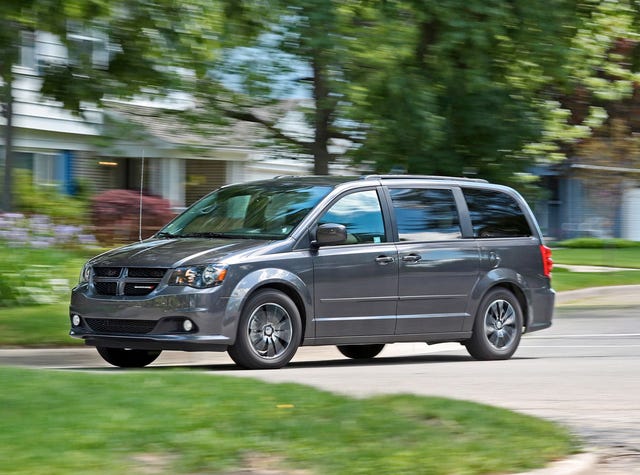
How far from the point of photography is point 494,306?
13695mm

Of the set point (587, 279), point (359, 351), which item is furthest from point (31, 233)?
point (587, 279)

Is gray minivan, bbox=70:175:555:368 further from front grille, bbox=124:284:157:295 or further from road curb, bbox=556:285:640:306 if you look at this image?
road curb, bbox=556:285:640:306

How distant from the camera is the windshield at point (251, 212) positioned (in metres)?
12.2

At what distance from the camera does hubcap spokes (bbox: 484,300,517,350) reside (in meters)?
13.7

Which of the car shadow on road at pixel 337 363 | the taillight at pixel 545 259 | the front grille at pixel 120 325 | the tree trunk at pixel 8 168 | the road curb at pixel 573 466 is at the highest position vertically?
the tree trunk at pixel 8 168

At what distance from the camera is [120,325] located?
38.0 ft

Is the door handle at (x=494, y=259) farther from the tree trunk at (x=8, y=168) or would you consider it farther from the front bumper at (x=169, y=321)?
the tree trunk at (x=8, y=168)

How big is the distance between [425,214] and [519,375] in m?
2.14

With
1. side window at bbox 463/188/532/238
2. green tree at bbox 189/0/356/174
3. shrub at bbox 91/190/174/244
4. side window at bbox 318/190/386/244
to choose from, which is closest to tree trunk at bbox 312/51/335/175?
green tree at bbox 189/0/356/174

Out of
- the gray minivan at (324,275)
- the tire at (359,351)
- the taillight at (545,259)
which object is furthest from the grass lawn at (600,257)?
the gray minivan at (324,275)

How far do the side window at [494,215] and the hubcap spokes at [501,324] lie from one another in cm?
77

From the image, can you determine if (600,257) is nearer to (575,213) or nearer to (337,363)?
(575,213)

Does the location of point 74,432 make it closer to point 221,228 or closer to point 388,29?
point 221,228

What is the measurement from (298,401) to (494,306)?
609 centimetres
